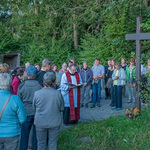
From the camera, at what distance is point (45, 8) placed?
23703 millimetres

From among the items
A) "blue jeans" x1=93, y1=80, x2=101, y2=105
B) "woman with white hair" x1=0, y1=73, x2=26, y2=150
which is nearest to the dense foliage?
"blue jeans" x1=93, y1=80, x2=101, y2=105

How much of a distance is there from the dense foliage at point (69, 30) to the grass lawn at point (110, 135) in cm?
1216

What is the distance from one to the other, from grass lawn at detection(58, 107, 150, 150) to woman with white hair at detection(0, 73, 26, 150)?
1894 mm

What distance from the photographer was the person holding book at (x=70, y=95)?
308 inches

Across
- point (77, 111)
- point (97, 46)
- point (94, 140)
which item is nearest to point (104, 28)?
point (97, 46)

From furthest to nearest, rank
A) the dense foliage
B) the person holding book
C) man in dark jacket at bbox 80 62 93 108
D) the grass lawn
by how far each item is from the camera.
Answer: the dense foliage, man in dark jacket at bbox 80 62 93 108, the person holding book, the grass lawn

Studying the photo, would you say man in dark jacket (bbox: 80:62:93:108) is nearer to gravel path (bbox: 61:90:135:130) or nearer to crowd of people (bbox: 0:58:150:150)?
gravel path (bbox: 61:90:135:130)

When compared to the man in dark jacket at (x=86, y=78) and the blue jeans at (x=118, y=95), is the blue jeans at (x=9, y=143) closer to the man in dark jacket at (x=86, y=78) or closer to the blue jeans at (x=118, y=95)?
the blue jeans at (x=118, y=95)

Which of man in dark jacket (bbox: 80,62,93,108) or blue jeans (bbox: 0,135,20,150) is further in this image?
man in dark jacket (bbox: 80,62,93,108)

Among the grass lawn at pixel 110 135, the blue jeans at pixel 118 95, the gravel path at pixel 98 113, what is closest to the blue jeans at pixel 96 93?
the gravel path at pixel 98 113

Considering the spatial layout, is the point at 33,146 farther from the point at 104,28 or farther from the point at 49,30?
the point at 49,30

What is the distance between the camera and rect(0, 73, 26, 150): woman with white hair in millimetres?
Result: 4008

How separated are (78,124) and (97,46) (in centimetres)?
1430

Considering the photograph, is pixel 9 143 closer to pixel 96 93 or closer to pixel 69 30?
pixel 96 93
